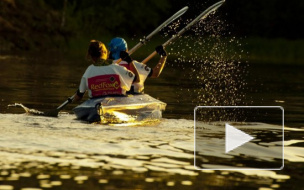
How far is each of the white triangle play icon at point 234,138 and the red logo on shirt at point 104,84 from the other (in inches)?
69.5

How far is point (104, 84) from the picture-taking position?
14.0 meters

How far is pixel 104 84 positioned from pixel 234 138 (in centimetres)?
227

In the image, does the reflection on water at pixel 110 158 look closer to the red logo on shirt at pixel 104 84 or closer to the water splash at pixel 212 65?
the red logo on shirt at pixel 104 84

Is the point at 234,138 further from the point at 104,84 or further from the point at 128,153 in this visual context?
the point at 128,153

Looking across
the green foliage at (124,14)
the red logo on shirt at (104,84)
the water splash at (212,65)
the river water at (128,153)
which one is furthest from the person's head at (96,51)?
the green foliage at (124,14)

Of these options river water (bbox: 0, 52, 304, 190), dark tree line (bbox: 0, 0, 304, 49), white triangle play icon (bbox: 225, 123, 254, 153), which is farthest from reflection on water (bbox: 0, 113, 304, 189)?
dark tree line (bbox: 0, 0, 304, 49)

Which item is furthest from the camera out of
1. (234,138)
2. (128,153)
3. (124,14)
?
(124,14)

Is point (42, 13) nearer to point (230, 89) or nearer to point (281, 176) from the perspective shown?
point (230, 89)

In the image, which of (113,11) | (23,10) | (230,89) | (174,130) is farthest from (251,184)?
(113,11)

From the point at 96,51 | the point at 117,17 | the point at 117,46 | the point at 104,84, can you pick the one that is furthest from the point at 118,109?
the point at 117,17

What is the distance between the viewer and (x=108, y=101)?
13.8m

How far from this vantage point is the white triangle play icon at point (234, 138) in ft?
38.9

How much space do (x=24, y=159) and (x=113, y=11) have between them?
64795 millimetres
